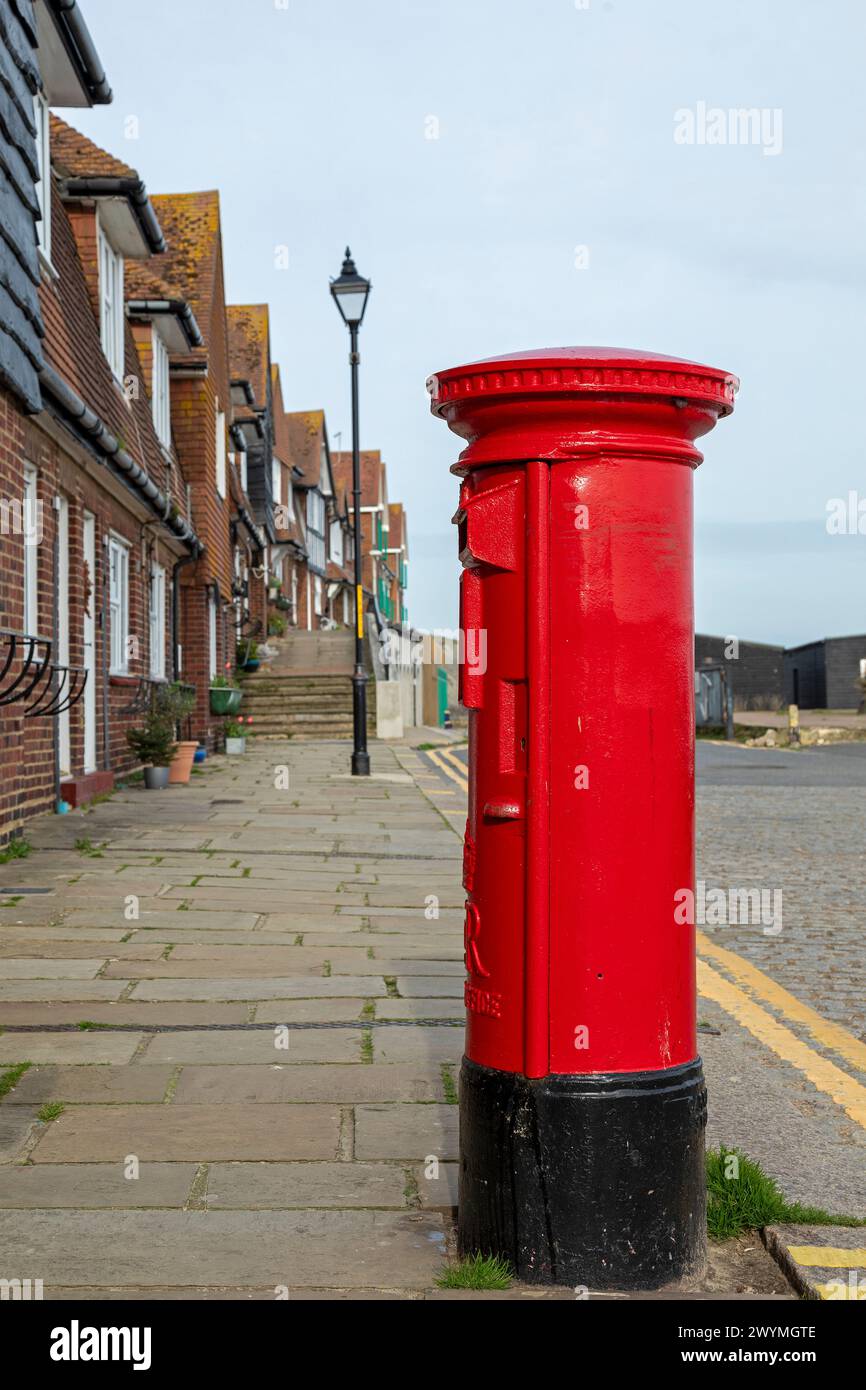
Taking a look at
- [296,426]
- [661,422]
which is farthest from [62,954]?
[296,426]

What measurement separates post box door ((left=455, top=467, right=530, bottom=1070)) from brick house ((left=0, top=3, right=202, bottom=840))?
5823 mm

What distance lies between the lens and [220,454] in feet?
79.3

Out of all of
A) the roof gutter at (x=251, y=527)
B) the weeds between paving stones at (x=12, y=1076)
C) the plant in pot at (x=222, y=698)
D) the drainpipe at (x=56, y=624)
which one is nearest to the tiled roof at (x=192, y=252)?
the plant in pot at (x=222, y=698)

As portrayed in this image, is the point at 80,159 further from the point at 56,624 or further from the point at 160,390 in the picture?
the point at 56,624

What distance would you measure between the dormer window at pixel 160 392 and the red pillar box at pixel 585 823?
644 inches

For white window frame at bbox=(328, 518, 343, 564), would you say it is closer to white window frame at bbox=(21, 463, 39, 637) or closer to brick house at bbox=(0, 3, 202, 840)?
brick house at bbox=(0, 3, 202, 840)

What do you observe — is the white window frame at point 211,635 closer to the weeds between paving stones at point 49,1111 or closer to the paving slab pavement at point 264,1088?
the paving slab pavement at point 264,1088

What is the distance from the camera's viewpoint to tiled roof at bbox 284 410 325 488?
5034 cm

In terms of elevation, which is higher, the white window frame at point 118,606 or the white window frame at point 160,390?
the white window frame at point 160,390

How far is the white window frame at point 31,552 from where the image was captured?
1073cm

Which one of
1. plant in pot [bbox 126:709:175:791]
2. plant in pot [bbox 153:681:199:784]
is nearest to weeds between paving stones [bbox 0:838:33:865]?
plant in pot [bbox 126:709:175:791]

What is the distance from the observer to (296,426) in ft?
171

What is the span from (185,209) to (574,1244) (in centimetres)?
2339
